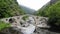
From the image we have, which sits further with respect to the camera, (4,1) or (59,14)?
(4,1)

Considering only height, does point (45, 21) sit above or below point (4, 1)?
below

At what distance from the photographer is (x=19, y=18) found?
173ft

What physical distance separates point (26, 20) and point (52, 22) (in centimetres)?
715

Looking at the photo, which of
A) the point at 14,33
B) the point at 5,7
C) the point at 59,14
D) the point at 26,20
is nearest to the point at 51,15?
the point at 59,14

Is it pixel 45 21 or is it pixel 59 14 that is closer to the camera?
pixel 59 14

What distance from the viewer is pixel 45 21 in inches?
2217

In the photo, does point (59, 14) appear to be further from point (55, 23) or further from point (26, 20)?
point (26, 20)

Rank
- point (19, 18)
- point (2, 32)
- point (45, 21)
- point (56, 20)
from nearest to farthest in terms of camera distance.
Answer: point (2, 32) < point (56, 20) < point (19, 18) < point (45, 21)

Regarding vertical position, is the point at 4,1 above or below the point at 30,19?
above

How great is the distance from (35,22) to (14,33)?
24844 millimetres

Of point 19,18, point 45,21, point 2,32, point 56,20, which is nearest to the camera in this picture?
point 2,32

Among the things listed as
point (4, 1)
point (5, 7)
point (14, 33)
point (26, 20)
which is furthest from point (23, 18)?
point (14, 33)

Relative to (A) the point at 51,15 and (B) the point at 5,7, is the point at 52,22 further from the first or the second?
(B) the point at 5,7

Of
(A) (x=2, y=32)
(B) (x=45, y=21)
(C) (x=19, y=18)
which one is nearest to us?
(A) (x=2, y=32)
